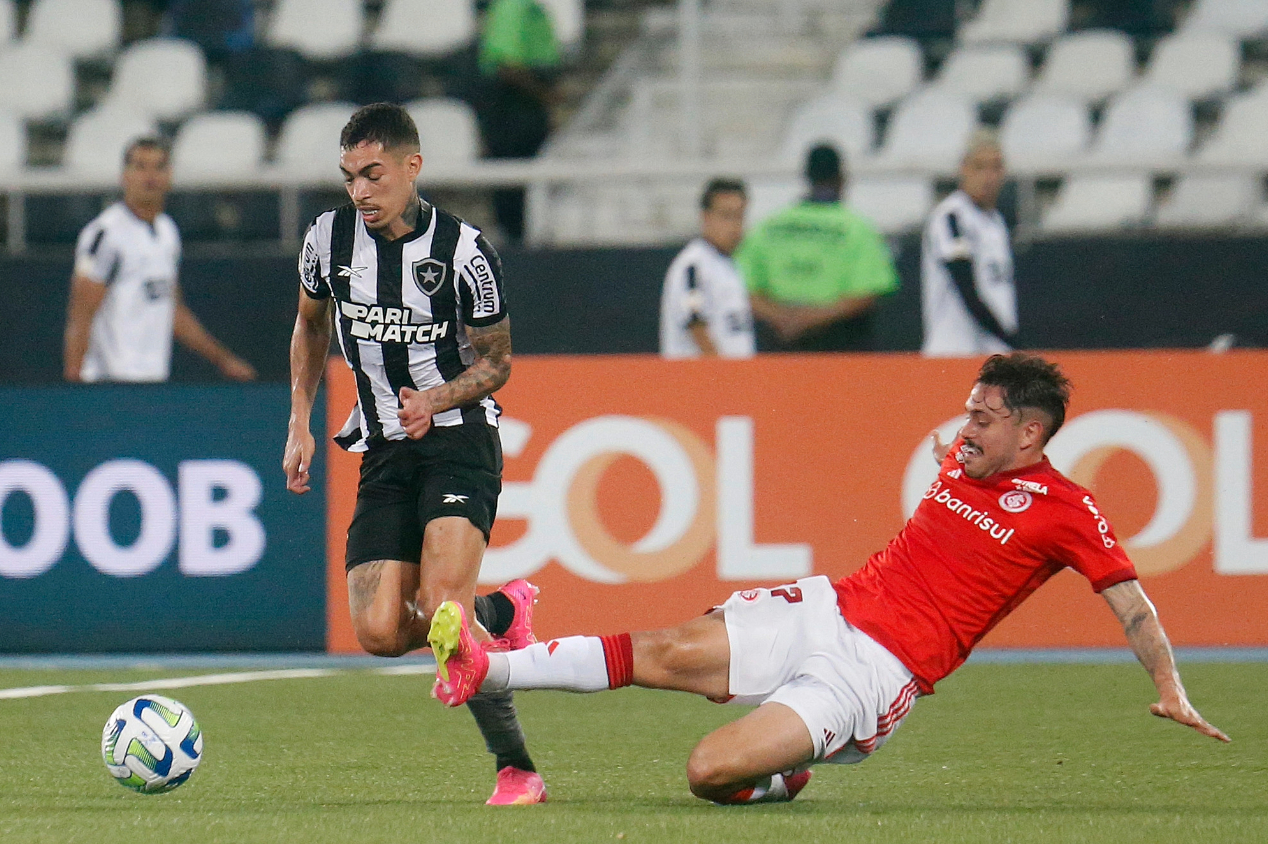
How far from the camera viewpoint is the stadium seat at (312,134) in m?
14.2

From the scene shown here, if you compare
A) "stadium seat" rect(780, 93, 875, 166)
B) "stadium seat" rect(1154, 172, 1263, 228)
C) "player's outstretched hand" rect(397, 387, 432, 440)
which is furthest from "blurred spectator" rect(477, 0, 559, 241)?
"player's outstretched hand" rect(397, 387, 432, 440)

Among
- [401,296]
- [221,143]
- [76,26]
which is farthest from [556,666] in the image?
[76,26]

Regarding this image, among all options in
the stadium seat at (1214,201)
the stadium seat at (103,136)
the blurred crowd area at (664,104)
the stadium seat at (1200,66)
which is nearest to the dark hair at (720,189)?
the blurred crowd area at (664,104)

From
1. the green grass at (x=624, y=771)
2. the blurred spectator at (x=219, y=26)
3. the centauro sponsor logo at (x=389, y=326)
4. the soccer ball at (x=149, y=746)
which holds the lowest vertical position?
the green grass at (x=624, y=771)

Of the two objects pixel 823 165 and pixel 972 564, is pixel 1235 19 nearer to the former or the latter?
pixel 823 165

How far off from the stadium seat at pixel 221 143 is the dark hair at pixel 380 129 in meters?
9.06

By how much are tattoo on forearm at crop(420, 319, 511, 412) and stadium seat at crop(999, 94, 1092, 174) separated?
27.4 feet

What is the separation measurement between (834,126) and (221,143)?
4.32 meters

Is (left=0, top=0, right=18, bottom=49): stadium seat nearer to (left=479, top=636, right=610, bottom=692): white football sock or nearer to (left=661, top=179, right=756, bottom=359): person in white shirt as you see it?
(left=661, top=179, right=756, bottom=359): person in white shirt

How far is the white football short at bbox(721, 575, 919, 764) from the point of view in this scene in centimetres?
539

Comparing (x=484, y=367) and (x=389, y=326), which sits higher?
(x=389, y=326)

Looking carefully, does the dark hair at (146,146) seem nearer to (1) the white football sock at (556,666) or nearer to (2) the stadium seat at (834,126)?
(2) the stadium seat at (834,126)

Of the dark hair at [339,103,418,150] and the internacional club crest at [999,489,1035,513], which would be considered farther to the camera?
the dark hair at [339,103,418,150]

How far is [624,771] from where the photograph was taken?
625cm
